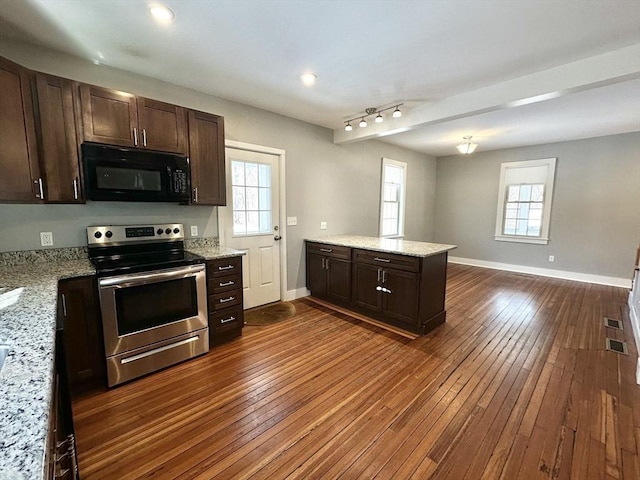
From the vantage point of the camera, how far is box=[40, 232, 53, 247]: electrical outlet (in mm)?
2359

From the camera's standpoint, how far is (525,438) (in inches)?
69.5

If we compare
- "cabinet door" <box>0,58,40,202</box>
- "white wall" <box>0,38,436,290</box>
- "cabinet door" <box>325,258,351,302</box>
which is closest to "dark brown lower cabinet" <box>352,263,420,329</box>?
"cabinet door" <box>325,258,351,302</box>

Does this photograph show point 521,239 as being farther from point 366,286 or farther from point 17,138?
point 17,138

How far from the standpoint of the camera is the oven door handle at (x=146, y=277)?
2117mm

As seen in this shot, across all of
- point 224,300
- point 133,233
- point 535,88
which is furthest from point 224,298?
point 535,88

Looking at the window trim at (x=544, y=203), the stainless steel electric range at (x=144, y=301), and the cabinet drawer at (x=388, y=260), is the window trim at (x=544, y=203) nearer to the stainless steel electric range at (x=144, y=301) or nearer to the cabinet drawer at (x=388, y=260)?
the cabinet drawer at (x=388, y=260)

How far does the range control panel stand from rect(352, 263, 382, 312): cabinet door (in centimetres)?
208

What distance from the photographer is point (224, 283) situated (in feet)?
9.18

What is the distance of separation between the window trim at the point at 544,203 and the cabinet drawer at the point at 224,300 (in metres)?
5.77

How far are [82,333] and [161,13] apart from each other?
2.27 meters

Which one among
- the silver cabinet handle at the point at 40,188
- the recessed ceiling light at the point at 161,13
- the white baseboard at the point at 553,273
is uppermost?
the recessed ceiling light at the point at 161,13

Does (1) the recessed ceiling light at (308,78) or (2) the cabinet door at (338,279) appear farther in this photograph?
(2) the cabinet door at (338,279)

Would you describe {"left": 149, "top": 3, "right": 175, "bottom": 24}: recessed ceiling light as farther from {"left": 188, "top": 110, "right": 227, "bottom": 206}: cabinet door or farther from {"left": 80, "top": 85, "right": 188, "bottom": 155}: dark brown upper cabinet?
{"left": 188, "top": 110, "right": 227, "bottom": 206}: cabinet door

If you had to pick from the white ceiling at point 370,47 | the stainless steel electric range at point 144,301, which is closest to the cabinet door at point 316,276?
the stainless steel electric range at point 144,301
